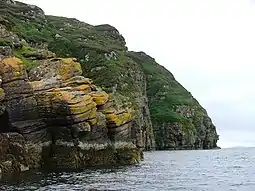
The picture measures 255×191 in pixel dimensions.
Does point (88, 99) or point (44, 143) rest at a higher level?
point (88, 99)

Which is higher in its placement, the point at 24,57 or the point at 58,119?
the point at 24,57

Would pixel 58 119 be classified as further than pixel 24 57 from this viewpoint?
No

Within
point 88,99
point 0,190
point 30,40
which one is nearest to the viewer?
point 0,190

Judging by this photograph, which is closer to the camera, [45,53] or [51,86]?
[51,86]

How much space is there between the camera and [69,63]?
3679 inches

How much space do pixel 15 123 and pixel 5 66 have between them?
8537mm

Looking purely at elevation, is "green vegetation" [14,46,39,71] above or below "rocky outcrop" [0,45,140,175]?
above

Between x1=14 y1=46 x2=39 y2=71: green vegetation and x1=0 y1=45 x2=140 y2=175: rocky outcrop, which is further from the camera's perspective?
x1=14 y1=46 x2=39 y2=71: green vegetation

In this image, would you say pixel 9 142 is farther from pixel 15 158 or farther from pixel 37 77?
pixel 37 77

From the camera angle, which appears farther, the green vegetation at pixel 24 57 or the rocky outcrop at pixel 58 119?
the green vegetation at pixel 24 57

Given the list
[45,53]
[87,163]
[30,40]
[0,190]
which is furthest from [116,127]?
[30,40]

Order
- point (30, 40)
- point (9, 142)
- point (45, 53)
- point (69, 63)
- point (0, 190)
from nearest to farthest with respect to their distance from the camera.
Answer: point (0, 190)
point (9, 142)
point (69, 63)
point (45, 53)
point (30, 40)

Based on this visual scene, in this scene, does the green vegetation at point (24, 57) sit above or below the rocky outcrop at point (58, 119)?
above

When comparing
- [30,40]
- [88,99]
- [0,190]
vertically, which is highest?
[30,40]
